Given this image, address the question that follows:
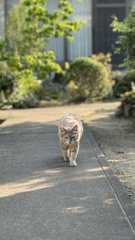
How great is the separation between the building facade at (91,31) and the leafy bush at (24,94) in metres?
4.27

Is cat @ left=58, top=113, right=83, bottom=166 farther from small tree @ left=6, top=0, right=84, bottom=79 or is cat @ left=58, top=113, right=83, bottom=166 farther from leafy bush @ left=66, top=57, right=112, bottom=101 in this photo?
leafy bush @ left=66, top=57, right=112, bottom=101

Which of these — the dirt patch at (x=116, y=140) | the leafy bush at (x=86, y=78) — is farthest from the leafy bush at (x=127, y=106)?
the leafy bush at (x=86, y=78)

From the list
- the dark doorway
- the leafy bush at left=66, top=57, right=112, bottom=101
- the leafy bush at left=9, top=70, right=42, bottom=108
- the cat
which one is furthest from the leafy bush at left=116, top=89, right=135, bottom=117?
the dark doorway

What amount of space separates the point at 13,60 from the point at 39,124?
472 centimetres

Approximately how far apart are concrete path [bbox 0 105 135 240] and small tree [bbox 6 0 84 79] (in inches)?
275

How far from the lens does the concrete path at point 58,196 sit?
481 cm

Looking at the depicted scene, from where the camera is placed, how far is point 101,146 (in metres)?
9.45

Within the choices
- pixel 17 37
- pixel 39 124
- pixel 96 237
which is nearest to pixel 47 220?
pixel 96 237

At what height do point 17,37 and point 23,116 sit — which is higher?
point 17,37

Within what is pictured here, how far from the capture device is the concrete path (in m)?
4.81

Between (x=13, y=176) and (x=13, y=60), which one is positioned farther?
(x=13, y=60)

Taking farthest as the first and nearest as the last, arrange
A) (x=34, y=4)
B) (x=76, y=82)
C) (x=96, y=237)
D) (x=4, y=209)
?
(x=76, y=82) → (x=34, y=4) → (x=4, y=209) → (x=96, y=237)

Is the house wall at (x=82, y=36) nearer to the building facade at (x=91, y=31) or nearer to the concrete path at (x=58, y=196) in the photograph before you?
the building facade at (x=91, y=31)

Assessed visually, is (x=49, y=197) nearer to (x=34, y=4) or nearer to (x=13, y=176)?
(x=13, y=176)
